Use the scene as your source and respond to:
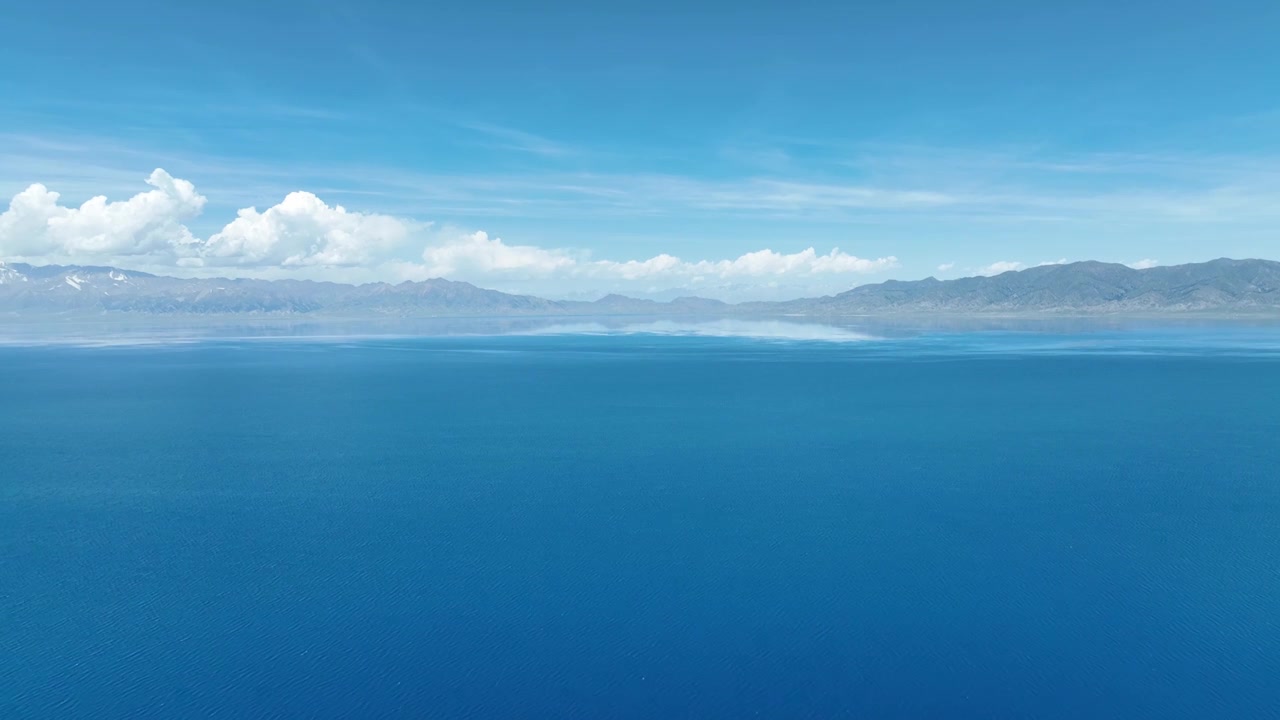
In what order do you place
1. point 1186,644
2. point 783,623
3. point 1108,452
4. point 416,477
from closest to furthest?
point 1186,644 → point 783,623 → point 416,477 → point 1108,452

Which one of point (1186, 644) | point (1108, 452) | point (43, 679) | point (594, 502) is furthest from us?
point (1108, 452)

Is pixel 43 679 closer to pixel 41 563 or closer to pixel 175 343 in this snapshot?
pixel 41 563

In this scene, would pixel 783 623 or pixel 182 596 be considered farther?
pixel 182 596

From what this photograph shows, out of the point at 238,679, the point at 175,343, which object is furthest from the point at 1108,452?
the point at 175,343

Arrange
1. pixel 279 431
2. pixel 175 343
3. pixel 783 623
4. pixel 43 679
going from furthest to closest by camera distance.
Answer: pixel 175 343 → pixel 279 431 → pixel 783 623 → pixel 43 679

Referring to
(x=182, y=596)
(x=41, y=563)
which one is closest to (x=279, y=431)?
(x=41, y=563)

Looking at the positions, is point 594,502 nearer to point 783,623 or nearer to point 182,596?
point 783,623
